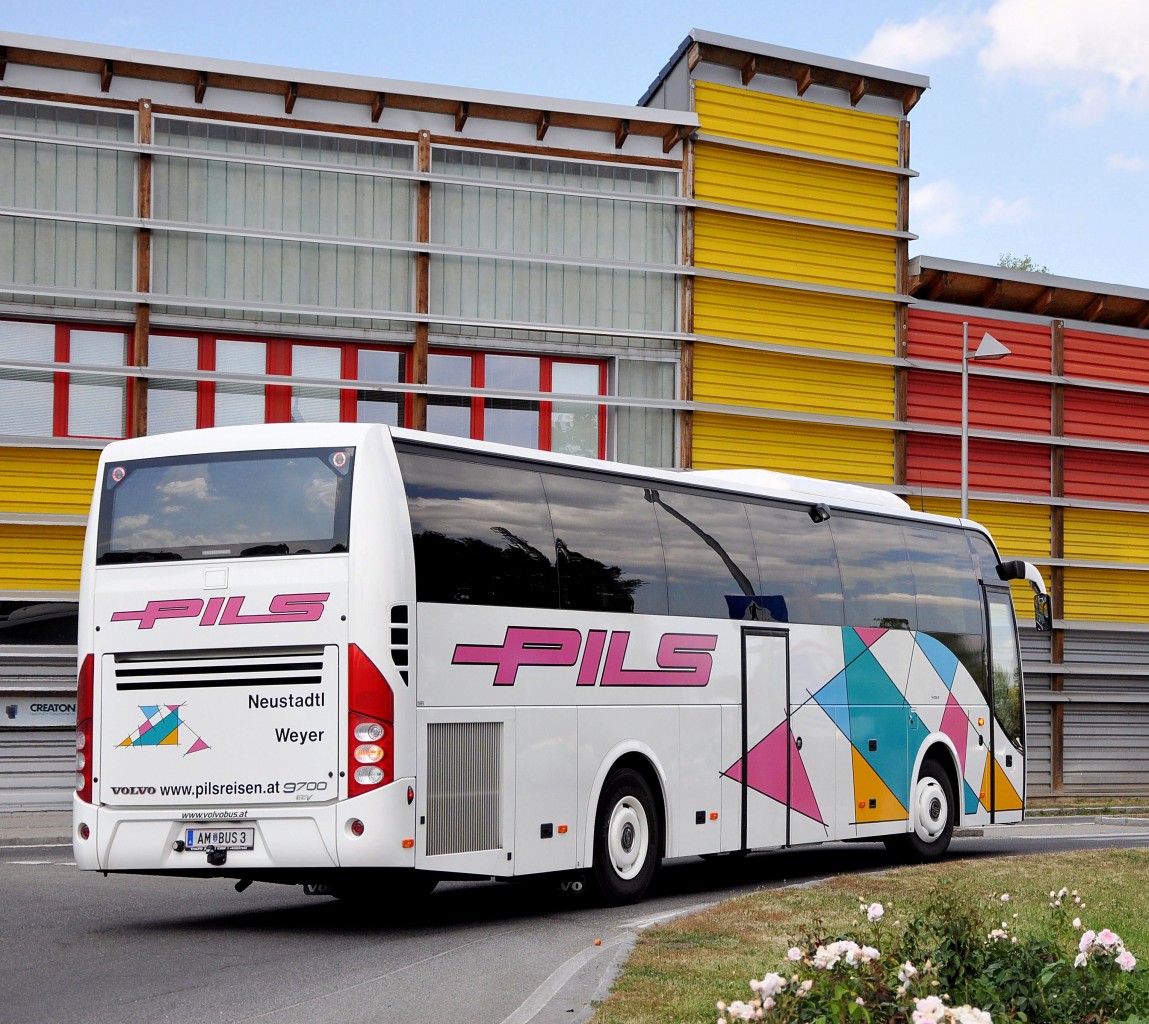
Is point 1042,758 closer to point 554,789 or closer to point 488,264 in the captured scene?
point 488,264

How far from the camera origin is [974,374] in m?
33.8

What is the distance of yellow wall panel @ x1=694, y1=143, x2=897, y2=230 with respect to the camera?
30891 millimetres

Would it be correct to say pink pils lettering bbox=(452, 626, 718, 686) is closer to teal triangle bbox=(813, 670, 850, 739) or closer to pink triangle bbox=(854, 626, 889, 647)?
teal triangle bbox=(813, 670, 850, 739)

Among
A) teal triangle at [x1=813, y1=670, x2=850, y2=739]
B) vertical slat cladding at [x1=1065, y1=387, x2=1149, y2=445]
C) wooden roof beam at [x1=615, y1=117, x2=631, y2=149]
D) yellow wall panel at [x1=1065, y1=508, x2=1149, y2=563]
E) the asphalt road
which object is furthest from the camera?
vertical slat cladding at [x1=1065, y1=387, x2=1149, y2=445]

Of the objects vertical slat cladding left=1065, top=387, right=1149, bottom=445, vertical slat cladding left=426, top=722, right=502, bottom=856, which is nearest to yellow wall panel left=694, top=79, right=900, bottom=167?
vertical slat cladding left=1065, top=387, right=1149, bottom=445

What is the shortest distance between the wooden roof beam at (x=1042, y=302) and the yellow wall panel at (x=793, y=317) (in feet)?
13.5

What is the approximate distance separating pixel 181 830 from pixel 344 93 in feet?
61.7

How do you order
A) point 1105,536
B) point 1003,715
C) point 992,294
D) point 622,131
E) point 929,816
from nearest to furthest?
point 929,816 → point 1003,715 → point 622,131 → point 992,294 → point 1105,536

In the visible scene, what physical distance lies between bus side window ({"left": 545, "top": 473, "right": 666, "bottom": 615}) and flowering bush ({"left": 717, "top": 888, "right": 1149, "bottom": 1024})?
5.93 meters

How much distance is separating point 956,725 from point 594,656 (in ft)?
22.7

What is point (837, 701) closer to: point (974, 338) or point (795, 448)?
point (795, 448)

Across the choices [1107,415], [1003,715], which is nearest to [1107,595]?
[1107,415]

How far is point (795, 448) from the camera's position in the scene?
31.3 metres

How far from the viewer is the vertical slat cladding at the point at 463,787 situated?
38.3ft
